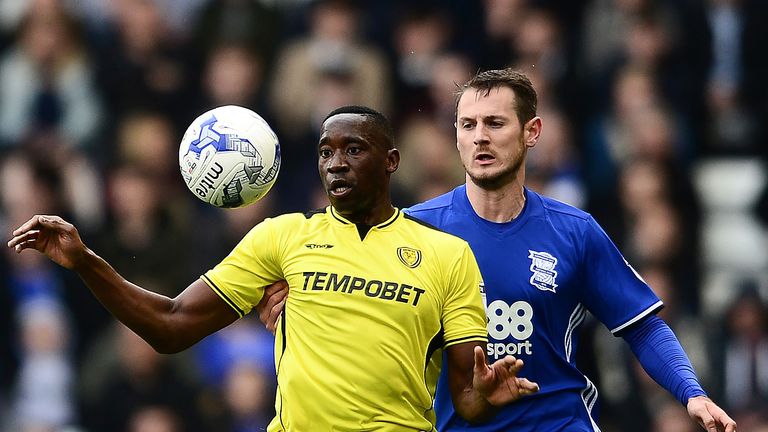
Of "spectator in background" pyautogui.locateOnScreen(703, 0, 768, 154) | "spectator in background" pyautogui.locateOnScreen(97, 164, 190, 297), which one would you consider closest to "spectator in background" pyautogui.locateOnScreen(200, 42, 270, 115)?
"spectator in background" pyautogui.locateOnScreen(97, 164, 190, 297)

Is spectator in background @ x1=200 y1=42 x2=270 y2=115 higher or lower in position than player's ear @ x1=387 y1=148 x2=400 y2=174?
higher

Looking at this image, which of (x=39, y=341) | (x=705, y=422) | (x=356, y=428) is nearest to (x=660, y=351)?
(x=705, y=422)

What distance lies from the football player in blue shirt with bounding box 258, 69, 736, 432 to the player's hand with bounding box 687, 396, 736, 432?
0.06 m

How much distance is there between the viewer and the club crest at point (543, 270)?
642cm

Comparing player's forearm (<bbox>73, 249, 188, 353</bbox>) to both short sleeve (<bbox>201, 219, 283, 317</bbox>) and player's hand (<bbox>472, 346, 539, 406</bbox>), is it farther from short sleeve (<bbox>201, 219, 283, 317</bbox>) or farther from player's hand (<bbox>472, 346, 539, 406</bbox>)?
player's hand (<bbox>472, 346, 539, 406</bbox>)

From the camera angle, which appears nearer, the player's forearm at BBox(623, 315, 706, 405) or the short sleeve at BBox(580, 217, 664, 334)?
the player's forearm at BBox(623, 315, 706, 405)

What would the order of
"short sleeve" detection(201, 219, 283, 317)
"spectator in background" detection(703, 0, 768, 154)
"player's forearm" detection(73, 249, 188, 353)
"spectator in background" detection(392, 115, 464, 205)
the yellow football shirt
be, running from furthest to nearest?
1. "spectator in background" detection(703, 0, 768, 154)
2. "spectator in background" detection(392, 115, 464, 205)
3. "short sleeve" detection(201, 219, 283, 317)
4. "player's forearm" detection(73, 249, 188, 353)
5. the yellow football shirt

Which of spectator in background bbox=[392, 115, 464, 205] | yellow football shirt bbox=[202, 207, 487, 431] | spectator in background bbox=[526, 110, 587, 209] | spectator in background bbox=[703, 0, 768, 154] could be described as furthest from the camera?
spectator in background bbox=[703, 0, 768, 154]

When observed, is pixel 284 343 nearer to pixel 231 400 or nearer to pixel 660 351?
pixel 660 351

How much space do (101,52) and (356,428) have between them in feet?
24.8

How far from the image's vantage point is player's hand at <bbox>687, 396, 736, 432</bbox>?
234 inches

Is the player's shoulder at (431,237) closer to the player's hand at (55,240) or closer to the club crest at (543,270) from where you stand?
the club crest at (543,270)

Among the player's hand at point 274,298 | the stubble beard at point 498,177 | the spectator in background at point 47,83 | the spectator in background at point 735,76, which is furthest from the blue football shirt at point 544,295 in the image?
the spectator in background at point 47,83

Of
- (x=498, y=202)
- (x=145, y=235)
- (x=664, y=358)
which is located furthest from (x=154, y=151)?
(x=664, y=358)
